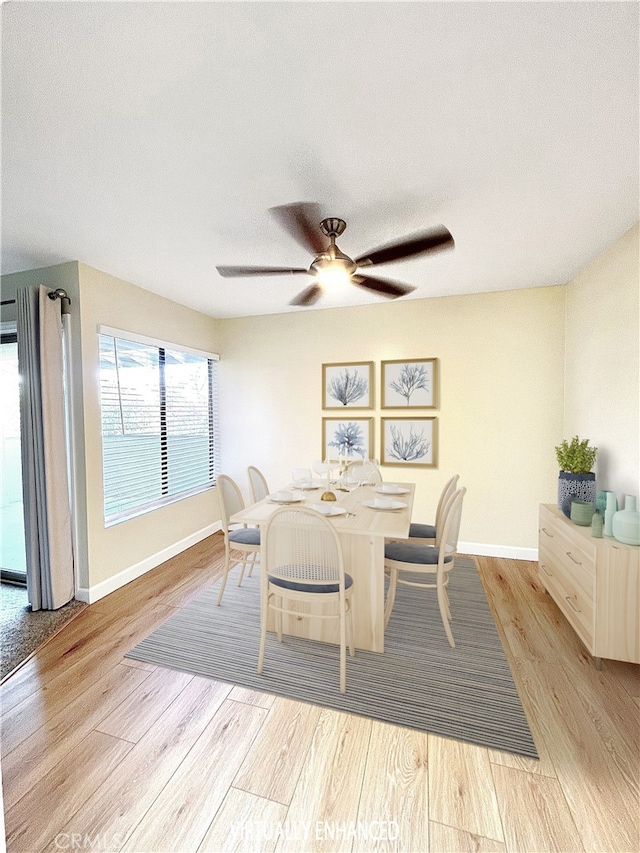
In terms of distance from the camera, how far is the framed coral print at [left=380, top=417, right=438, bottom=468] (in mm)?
3863

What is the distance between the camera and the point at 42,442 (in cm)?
275

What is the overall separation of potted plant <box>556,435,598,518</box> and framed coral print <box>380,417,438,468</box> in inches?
49.3

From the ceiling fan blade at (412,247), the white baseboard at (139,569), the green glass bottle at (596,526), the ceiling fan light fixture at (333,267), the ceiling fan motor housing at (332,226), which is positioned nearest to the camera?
the ceiling fan blade at (412,247)

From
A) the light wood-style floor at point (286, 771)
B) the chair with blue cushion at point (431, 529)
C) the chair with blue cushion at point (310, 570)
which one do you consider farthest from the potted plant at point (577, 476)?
the chair with blue cushion at point (310, 570)

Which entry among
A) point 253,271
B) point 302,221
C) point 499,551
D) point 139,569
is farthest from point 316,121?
point 499,551

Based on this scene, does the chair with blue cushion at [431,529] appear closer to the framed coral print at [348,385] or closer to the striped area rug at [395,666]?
the striped area rug at [395,666]

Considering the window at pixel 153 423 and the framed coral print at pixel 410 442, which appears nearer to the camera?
the window at pixel 153 423

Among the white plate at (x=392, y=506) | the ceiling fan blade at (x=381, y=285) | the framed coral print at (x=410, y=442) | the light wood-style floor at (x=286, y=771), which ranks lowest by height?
the light wood-style floor at (x=286, y=771)

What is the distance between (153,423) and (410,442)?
2558mm

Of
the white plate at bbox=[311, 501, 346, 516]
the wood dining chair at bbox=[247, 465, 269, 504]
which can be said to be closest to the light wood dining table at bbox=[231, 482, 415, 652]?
the white plate at bbox=[311, 501, 346, 516]

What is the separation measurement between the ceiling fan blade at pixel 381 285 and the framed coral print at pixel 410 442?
5.46 ft

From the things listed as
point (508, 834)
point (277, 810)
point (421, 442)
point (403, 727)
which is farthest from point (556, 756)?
point (421, 442)

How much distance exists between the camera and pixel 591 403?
2924 mm

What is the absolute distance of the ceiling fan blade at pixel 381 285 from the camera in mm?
2278
